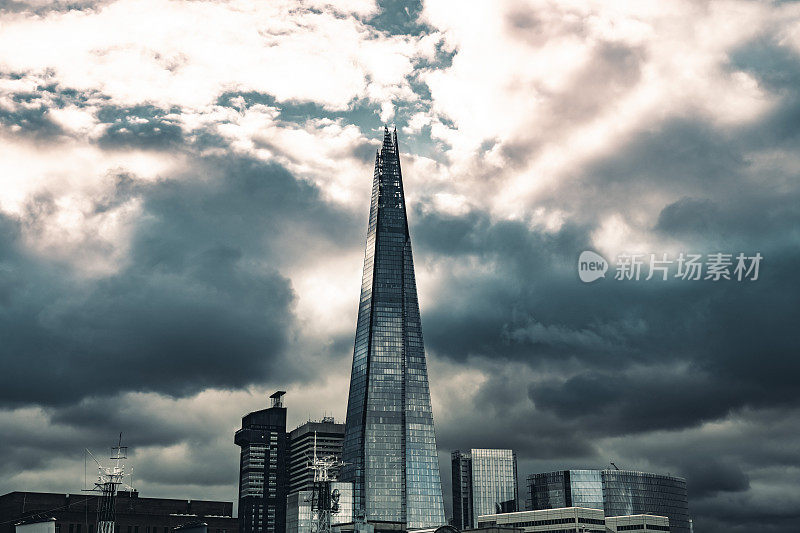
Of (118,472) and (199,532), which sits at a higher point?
(118,472)

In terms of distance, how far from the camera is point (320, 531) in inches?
6919

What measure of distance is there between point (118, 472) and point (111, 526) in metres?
11.6

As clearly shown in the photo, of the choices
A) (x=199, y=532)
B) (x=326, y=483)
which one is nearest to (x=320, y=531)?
(x=326, y=483)

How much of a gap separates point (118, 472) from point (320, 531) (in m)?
50.3

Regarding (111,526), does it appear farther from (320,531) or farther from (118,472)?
(320,531)

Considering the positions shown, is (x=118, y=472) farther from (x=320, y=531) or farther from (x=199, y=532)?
(x=320, y=531)

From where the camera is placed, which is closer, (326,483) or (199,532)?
(326,483)

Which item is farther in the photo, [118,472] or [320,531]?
[118,472]

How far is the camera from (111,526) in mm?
190125

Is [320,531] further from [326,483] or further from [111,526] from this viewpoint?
[111,526]

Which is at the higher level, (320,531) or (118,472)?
(118,472)

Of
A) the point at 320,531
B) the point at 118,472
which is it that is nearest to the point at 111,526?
the point at 118,472

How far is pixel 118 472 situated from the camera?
196 m

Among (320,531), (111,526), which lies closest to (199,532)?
(111,526)
